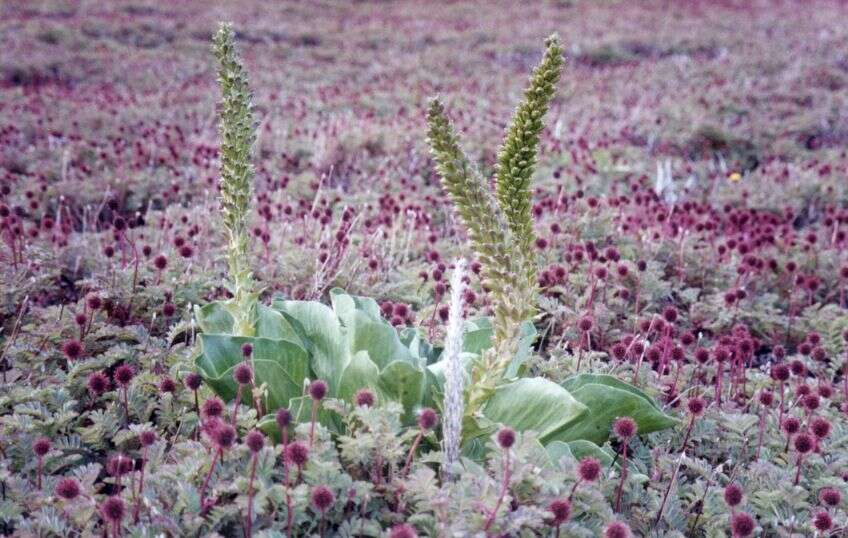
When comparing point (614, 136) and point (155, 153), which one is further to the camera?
point (614, 136)

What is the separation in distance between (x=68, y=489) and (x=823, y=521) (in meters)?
2.23

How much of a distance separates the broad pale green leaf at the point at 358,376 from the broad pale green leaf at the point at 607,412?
2.20ft

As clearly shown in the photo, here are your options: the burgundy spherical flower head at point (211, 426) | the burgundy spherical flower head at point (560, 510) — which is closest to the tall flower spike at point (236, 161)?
the burgundy spherical flower head at point (211, 426)

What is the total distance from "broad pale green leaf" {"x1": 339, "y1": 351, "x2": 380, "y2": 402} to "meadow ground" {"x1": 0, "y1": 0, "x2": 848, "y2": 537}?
37 millimetres

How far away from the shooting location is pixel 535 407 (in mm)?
2637

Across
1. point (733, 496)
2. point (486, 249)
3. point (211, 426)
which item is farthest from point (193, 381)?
point (733, 496)

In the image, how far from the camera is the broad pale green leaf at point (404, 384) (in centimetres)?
252

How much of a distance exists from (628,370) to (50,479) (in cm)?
237

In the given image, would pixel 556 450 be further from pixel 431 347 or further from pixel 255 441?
pixel 255 441

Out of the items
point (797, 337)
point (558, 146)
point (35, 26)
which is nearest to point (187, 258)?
point (797, 337)

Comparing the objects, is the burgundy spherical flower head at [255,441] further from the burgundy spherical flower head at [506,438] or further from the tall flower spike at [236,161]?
the tall flower spike at [236,161]

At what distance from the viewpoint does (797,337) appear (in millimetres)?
4738

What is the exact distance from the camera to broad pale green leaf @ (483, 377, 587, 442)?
256 centimetres

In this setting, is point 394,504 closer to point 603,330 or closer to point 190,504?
point 190,504
